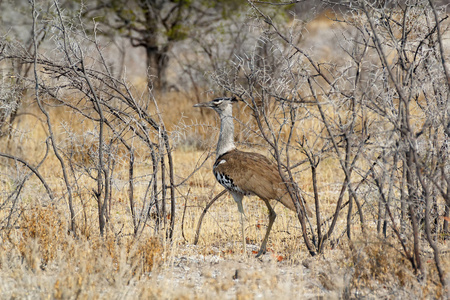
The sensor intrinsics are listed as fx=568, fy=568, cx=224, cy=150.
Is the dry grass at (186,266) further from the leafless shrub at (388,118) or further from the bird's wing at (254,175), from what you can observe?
the bird's wing at (254,175)

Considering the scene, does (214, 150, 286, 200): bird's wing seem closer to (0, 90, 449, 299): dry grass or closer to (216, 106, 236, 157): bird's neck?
(216, 106, 236, 157): bird's neck

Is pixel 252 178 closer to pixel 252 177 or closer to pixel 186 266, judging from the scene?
pixel 252 177

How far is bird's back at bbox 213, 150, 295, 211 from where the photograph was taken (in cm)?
513

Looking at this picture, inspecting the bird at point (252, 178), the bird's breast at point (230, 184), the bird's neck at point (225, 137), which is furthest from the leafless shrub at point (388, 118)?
the bird's neck at point (225, 137)

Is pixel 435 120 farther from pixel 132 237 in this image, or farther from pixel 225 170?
pixel 132 237

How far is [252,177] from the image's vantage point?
17.1 ft

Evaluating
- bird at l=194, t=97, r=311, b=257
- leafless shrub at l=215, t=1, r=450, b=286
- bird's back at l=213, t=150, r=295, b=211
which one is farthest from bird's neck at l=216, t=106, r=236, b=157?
leafless shrub at l=215, t=1, r=450, b=286

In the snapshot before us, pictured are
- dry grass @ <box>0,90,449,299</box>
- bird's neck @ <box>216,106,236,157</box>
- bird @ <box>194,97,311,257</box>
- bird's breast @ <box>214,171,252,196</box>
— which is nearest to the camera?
dry grass @ <box>0,90,449,299</box>

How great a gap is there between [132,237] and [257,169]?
131 centimetres

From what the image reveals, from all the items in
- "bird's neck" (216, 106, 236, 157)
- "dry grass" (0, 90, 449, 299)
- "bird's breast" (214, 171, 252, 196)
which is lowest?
"dry grass" (0, 90, 449, 299)

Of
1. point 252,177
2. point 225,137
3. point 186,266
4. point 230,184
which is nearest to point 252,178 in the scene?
point 252,177

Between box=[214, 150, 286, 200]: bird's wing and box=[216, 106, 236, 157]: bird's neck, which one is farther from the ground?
box=[216, 106, 236, 157]: bird's neck

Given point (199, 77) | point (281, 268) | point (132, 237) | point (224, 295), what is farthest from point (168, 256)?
point (199, 77)

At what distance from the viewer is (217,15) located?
14.7 meters
